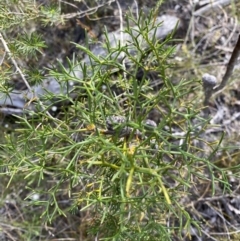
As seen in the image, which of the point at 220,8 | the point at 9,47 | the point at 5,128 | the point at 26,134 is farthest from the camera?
the point at 220,8

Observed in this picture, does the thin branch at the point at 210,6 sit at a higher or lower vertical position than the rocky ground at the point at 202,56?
higher

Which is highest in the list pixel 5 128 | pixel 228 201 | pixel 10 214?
pixel 5 128

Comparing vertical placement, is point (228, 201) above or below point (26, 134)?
below

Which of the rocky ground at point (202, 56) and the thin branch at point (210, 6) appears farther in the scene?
the thin branch at point (210, 6)

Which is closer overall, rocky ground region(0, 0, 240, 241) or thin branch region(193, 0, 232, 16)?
rocky ground region(0, 0, 240, 241)

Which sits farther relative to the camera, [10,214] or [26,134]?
[10,214]

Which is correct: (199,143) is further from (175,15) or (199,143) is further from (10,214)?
(10,214)

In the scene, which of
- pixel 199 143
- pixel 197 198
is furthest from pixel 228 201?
pixel 199 143

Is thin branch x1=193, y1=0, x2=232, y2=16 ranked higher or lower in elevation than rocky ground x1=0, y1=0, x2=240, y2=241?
higher

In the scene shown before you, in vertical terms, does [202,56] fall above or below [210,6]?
below

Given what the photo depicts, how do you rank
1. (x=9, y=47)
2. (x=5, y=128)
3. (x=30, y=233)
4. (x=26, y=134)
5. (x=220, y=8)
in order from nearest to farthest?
1. (x=26, y=134)
2. (x=9, y=47)
3. (x=30, y=233)
4. (x=5, y=128)
5. (x=220, y=8)

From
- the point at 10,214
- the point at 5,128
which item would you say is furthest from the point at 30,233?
the point at 5,128
